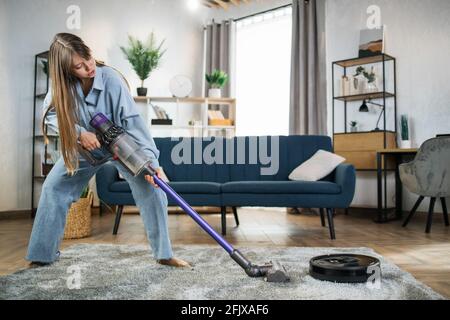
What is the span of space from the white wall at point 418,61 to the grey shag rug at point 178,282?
98.6 inches

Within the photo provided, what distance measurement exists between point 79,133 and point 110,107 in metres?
0.19

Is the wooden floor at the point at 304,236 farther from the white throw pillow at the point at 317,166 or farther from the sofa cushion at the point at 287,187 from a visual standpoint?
the white throw pillow at the point at 317,166

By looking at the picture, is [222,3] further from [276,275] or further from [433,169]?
[276,275]

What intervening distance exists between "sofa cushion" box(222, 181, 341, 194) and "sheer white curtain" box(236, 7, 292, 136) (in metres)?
2.36

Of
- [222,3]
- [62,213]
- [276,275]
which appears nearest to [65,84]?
[62,213]

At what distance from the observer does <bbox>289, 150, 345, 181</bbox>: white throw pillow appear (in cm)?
317

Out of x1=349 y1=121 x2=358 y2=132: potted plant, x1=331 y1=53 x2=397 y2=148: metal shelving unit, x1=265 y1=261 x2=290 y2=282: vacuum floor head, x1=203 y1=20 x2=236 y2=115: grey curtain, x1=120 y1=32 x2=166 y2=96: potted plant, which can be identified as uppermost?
x1=203 y1=20 x2=236 y2=115: grey curtain

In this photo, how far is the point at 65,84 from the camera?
168cm

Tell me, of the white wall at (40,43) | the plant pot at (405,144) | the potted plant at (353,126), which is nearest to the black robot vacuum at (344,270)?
the plant pot at (405,144)

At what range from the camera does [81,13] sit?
4.79 meters

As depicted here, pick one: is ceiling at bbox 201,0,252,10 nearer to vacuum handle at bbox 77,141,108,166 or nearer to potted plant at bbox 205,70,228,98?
potted plant at bbox 205,70,228,98

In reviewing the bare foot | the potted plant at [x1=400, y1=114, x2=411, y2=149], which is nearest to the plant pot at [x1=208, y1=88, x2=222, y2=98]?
the potted plant at [x1=400, y1=114, x2=411, y2=149]

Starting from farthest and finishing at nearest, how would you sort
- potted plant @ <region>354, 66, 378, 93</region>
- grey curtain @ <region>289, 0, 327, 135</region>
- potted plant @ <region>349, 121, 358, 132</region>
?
1. grey curtain @ <region>289, 0, 327, 135</region>
2. potted plant @ <region>349, 121, 358, 132</region>
3. potted plant @ <region>354, 66, 378, 93</region>

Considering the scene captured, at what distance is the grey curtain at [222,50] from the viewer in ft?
18.3
